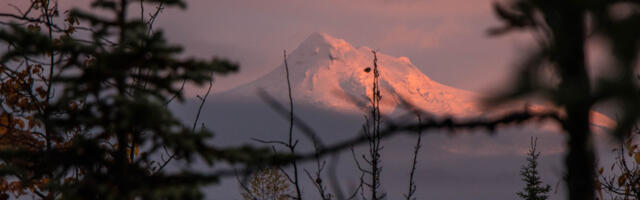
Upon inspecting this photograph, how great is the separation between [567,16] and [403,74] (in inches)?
5544

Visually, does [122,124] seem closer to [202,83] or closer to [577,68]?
[202,83]

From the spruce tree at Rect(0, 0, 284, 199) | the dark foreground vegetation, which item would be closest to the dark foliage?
the dark foreground vegetation

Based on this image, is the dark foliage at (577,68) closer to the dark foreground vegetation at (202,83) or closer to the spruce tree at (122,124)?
the dark foreground vegetation at (202,83)

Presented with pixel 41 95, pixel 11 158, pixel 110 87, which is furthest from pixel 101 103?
pixel 41 95

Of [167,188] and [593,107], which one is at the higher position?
[593,107]

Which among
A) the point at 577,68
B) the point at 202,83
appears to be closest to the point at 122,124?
the point at 202,83

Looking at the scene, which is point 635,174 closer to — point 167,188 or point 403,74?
point 167,188

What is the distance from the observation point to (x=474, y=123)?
285 centimetres

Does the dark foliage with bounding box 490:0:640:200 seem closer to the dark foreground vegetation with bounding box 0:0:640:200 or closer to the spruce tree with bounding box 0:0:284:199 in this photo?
the dark foreground vegetation with bounding box 0:0:640:200

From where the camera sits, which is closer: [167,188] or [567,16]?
[567,16]

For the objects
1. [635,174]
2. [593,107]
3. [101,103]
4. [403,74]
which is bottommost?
[593,107]

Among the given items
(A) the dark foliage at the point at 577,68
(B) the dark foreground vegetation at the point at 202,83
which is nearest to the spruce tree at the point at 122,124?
(B) the dark foreground vegetation at the point at 202,83

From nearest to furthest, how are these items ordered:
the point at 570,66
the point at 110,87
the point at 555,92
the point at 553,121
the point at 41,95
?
the point at 555,92 < the point at 570,66 < the point at 553,121 < the point at 110,87 < the point at 41,95

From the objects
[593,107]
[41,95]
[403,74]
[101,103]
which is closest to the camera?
[593,107]
